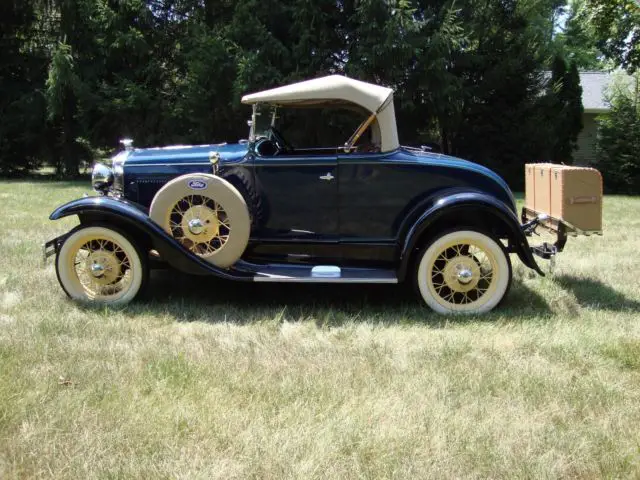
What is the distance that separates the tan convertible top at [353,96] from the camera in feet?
15.2

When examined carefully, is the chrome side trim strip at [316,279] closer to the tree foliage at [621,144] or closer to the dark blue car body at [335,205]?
the dark blue car body at [335,205]

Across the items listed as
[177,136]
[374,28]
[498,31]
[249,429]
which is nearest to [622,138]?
[498,31]

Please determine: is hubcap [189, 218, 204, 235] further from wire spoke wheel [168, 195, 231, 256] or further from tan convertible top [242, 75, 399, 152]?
tan convertible top [242, 75, 399, 152]

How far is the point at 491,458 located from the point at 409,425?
41 cm

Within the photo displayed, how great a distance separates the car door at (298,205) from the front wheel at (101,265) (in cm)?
100

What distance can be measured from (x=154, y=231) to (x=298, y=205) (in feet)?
3.77

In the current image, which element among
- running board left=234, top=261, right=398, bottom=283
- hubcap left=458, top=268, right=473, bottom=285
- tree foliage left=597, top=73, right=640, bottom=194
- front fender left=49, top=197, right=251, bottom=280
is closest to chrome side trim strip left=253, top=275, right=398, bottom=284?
running board left=234, top=261, right=398, bottom=283

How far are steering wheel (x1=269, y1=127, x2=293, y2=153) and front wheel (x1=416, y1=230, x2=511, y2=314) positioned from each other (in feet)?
5.01

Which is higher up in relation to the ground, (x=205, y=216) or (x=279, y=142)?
(x=279, y=142)

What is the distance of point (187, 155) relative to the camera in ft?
16.1

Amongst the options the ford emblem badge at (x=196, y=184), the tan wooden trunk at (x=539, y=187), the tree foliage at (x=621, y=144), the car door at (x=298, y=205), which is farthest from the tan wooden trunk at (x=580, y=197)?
the tree foliage at (x=621, y=144)

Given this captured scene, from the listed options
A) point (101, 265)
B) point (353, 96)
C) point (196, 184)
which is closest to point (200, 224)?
point (196, 184)

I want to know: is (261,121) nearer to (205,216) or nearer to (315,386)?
(205,216)

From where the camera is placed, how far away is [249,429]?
2684 mm
